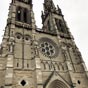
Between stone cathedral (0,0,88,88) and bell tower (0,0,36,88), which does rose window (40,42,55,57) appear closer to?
stone cathedral (0,0,88,88)

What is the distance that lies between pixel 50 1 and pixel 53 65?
2176cm

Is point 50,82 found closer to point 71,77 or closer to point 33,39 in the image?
point 71,77

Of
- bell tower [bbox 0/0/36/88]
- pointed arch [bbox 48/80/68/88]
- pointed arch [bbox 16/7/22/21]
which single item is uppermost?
pointed arch [bbox 16/7/22/21]

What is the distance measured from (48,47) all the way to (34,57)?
473cm

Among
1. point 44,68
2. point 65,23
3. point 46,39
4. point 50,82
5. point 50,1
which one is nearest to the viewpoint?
point 50,82

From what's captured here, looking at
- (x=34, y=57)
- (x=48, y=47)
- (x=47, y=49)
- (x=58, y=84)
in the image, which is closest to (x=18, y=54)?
(x=34, y=57)

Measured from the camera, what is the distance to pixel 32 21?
890 inches

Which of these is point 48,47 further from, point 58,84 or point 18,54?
point 58,84

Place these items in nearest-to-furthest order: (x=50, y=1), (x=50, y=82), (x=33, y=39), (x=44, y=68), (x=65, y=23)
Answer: (x=50, y=82) < (x=44, y=68) < (x=33, y=39) < (x=65, y=23) < (x=50, y=1)

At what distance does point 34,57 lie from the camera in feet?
55.9

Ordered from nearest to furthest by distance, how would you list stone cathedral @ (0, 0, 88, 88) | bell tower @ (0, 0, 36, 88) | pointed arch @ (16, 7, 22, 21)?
1. bell tower @ (0, 0, 36, 88)
2. stone cathedral @ (0, 0, 88, 88)
3. pointed arch @ (16, 7, 22, 21)

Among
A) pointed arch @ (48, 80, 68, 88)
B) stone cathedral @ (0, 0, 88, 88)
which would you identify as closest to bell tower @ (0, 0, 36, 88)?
stone cathedral @ (0, 0, 88, 88)

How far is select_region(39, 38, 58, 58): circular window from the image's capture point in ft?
65.5

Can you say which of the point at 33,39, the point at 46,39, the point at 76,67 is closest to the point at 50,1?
the point at 46,39
